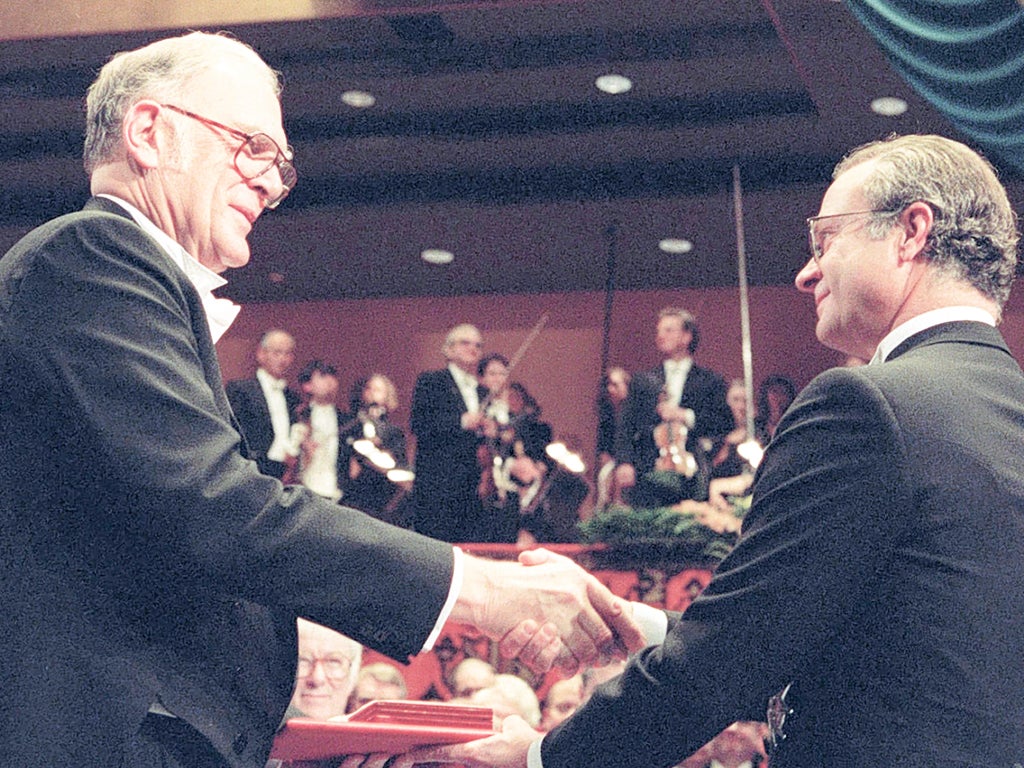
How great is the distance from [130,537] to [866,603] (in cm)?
99

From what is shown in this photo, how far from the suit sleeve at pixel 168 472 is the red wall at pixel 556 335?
1113 cm

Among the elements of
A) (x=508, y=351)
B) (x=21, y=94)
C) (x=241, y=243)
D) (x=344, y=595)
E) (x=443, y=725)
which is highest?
(x=241, y=243)

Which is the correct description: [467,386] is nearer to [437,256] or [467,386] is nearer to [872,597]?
[437,256]

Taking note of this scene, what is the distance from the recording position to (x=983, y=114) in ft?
12.0

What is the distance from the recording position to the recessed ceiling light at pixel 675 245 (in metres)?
12.2

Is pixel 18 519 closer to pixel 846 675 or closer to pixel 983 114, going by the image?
pixel 846 675

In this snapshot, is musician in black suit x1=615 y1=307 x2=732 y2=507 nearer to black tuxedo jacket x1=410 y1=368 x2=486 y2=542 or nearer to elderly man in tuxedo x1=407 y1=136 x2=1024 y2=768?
black tuxedo jacket x1=410 y1=368 x2=486 y2=542

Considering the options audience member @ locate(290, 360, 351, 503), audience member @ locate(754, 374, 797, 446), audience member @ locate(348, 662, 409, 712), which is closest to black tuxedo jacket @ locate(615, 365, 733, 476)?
audience member @ locate(754, 374, 797, 446)

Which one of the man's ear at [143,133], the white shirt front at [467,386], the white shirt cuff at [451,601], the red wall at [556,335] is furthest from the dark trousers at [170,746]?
the red wall at [556,335]

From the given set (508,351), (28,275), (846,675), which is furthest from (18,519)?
(508,351)

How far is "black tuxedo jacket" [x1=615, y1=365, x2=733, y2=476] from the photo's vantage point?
8.48 meters

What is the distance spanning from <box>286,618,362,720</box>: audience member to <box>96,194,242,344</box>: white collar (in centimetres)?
319

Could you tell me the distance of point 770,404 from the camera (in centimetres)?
902

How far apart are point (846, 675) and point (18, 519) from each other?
1.12m
